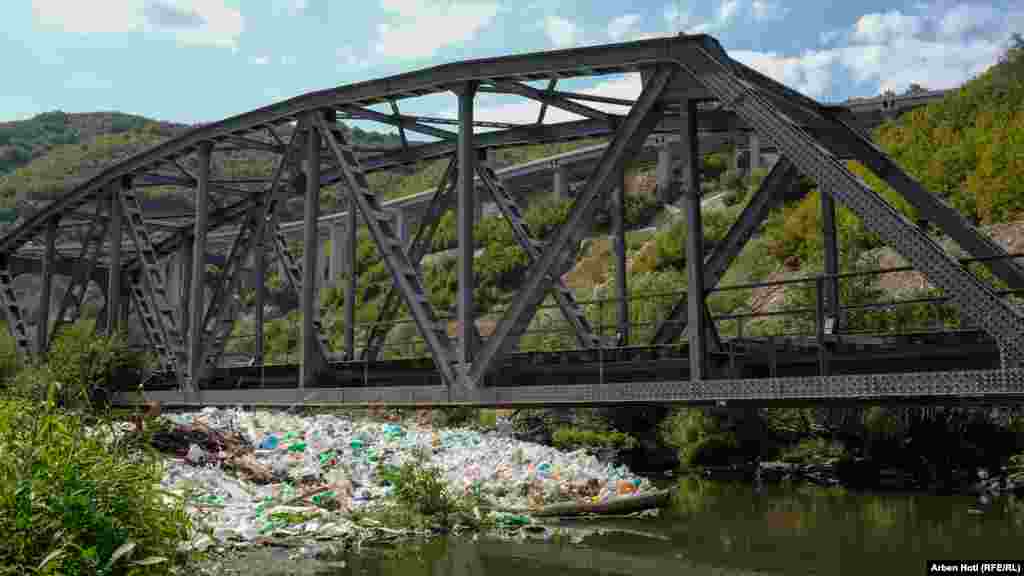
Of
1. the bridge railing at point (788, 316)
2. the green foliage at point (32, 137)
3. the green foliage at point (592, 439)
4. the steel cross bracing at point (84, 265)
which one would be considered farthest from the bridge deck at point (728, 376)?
the green foliage at point (32, 137)

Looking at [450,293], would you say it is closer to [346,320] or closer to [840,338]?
[346,320]

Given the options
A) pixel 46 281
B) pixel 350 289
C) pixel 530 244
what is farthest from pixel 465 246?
pixel 46 281

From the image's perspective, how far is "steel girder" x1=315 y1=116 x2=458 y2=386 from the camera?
14.1 meters

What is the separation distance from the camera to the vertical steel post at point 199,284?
19.8m

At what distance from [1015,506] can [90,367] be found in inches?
780

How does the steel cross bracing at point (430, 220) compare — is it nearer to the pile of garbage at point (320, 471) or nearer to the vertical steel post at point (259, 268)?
the pile of garbage at point (320, 471)

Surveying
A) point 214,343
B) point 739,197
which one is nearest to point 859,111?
point 739,197

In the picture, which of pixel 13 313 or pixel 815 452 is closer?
pixel 815 452

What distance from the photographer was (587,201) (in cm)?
1262

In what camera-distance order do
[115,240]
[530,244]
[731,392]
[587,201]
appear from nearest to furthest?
[731,392] → [587,201] → [530,244] → [115,240]

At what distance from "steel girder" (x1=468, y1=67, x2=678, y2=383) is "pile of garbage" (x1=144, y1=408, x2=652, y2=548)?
12.7 feet

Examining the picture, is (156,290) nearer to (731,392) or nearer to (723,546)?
(723,546)

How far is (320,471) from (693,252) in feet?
24.6

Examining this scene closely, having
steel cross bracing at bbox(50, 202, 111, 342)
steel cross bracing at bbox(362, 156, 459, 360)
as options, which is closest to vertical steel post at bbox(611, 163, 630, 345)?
steel cross bracing at bbox(362, 156, 459, 360)
